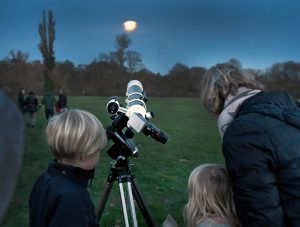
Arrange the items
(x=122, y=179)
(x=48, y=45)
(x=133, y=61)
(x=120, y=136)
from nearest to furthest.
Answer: (x=120, y=136)
(x=122, y=179)
(x=48, y=45)
(x=133, y=61)

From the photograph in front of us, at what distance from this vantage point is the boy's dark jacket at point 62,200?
150cm

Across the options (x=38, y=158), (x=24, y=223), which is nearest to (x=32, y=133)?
(x=38, y=158)

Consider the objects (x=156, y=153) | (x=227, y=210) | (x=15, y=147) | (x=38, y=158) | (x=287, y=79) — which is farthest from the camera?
(x=156, y=153)

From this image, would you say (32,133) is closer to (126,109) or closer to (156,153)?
(156,153)

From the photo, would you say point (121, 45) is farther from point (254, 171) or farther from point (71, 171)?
point (254, 171)

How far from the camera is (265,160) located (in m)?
1.54

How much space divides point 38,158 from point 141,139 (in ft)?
4.55

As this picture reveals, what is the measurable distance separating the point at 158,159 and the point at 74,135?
12.4 feet

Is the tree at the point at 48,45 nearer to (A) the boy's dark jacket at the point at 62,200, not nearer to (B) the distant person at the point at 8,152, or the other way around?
(B) the distant person at the point at 8,152

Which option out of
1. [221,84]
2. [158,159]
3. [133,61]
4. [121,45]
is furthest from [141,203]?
[158,159]

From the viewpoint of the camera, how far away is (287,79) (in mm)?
3418

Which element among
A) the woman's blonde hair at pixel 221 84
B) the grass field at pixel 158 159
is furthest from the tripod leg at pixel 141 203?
the woman's blonde hair at pixel 221 84

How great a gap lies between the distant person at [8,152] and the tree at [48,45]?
42.9 inches

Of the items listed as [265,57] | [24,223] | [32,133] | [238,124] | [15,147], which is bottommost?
[24,223]
